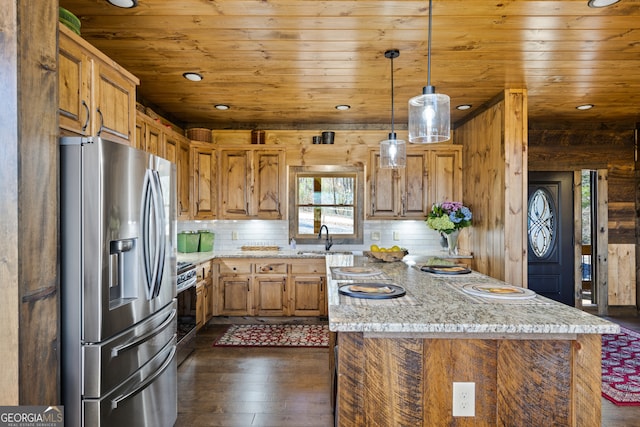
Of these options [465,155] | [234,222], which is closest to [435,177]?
[465,155]

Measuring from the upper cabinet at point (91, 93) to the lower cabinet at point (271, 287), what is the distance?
2.46 metres

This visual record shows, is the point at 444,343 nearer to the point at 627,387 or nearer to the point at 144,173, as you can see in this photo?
the point at 144,173

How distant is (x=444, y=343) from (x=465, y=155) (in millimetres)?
3693

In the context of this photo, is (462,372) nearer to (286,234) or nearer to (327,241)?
(327,241)

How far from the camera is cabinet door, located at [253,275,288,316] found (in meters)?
4.66

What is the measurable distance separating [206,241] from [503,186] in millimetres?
3413

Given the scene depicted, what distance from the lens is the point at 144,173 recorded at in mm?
2004

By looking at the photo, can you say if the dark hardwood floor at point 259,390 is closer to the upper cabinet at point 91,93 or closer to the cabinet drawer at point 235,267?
the cabinet drawer at point 235,267

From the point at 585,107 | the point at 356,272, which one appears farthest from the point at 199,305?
the point at 585,107

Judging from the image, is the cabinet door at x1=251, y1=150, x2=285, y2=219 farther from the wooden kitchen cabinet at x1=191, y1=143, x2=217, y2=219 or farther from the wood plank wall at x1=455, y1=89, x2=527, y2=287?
the wood plank wall at x1=455, y1=89, x2=527, y2=287

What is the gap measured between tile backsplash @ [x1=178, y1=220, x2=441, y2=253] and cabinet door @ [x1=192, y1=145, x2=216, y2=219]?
0.43 m

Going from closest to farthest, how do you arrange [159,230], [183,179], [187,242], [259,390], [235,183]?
1. [159,230]
2. [259,390]
3. [183,179]
4. [187,242]
5. [235,183]

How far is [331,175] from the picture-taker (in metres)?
5.12

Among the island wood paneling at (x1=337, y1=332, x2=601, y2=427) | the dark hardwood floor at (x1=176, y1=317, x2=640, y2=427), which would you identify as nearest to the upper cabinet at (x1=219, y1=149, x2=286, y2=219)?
the dark hardwood floor at (x1=176, y1=317, x2=640, y2=427)
